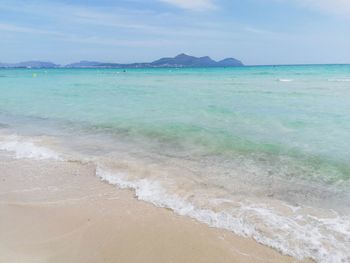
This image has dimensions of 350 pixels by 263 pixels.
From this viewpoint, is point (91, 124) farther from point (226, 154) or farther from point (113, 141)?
point (226, 154)

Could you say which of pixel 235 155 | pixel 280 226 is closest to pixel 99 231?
pixel 280 226

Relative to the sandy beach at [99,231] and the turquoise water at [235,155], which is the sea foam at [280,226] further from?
the sandy beach at [99,231]

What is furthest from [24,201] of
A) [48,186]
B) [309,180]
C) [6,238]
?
[309,180]

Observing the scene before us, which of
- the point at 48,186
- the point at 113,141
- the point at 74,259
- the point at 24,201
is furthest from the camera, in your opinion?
the point at 113,141

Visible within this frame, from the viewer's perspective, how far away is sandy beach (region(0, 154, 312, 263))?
423cm

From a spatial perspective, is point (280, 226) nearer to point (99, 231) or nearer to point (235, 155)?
point (99, 231)

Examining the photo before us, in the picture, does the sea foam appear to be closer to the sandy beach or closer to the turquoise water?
the turquoise water

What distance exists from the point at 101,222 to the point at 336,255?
131 inches

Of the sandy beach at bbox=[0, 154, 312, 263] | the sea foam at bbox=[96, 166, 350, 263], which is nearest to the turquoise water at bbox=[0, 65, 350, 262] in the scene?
the sea foam at bbox=[96, 166, 350, 263]

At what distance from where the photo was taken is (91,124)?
43.2 ft

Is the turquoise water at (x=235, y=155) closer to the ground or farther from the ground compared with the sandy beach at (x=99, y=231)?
farther from the ground

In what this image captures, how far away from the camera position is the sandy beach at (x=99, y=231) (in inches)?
167

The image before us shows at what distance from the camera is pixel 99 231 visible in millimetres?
4859

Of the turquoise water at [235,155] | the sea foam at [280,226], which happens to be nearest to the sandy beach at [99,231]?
the sea foam at [280,226]
